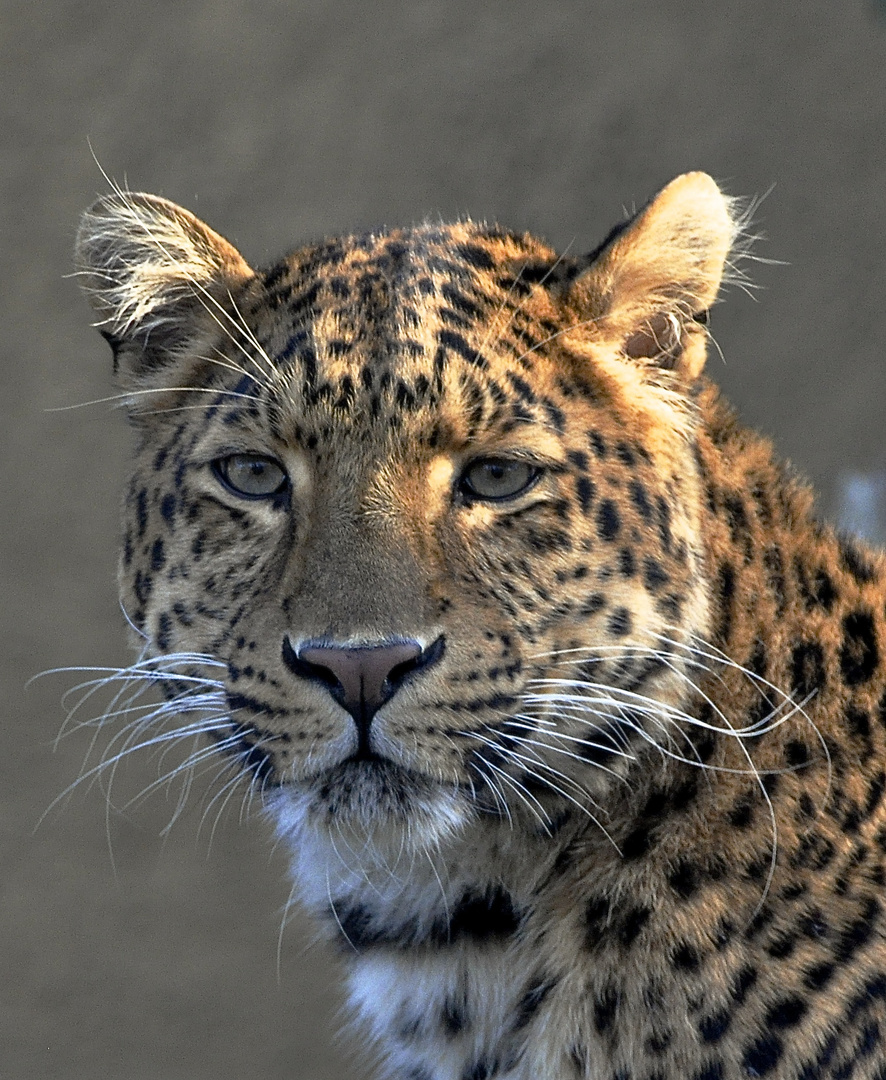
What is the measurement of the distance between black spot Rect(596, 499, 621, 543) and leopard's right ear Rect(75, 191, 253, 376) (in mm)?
1103

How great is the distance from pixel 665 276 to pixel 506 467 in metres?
0.63

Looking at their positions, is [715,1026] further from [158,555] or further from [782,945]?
[158,555]

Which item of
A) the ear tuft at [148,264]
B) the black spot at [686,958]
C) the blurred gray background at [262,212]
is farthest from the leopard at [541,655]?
the blurred gray background at [262,212]

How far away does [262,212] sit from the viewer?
9.43 meters

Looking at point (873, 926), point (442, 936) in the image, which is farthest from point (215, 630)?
point (873, 926)

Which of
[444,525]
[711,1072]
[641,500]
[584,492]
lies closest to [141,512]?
[444,525]

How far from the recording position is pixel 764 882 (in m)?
3.55

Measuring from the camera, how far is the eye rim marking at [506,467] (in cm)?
367

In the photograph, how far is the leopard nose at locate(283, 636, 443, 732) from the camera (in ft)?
11.0

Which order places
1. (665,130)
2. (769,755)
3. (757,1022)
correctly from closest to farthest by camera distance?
1. (757,1022)
2. (769,755)
3. (665,130)

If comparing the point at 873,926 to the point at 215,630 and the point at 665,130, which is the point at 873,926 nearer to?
the point at 215,630

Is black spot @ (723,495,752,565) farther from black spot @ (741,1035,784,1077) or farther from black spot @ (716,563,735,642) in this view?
black spot @ (741,1035,784,1077)

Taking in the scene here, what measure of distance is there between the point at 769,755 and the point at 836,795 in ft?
0.56

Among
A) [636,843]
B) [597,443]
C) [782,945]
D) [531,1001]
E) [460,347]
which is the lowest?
[531,1001]
